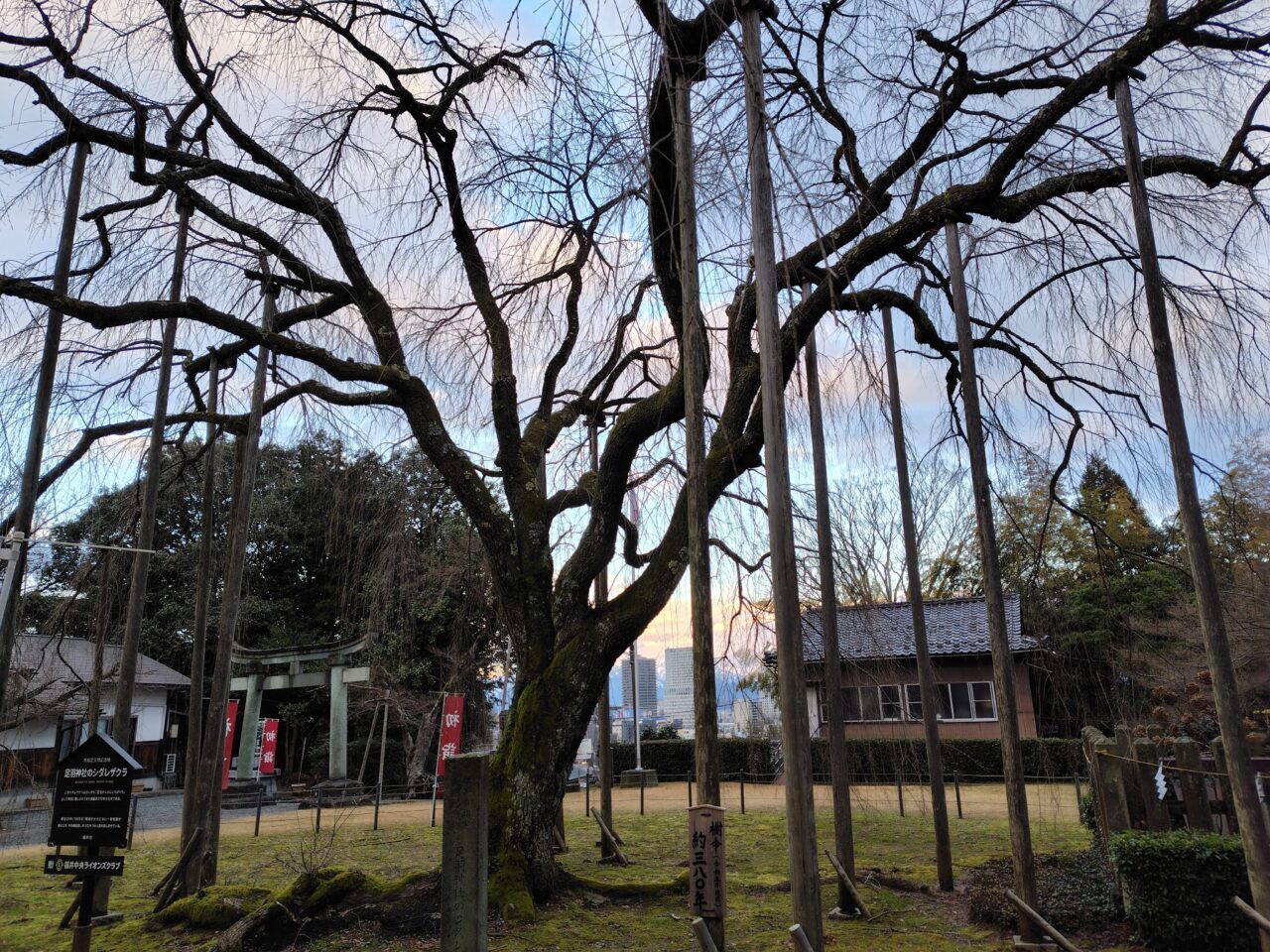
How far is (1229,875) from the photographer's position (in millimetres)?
5730

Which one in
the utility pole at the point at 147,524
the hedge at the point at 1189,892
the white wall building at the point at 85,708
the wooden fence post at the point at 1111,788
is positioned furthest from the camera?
the white wall building at the point at 85,708

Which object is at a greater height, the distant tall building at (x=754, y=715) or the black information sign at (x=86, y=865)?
the distant tall building at (x=754, y=715)

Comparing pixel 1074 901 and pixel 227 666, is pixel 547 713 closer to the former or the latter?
pixel 227 666

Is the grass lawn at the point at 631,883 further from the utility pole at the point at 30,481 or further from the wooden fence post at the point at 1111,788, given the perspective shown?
the utility pole at the point at 30,481

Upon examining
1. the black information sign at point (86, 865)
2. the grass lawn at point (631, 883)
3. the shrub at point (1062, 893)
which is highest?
the black information sign at point (86, 865)

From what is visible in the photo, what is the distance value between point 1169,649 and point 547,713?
14.2 meters

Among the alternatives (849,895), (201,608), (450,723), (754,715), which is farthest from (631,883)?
(450,723)

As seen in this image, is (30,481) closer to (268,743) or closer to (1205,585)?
(1205,585)

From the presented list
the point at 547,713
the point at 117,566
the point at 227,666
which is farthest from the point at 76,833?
the point at 117,566

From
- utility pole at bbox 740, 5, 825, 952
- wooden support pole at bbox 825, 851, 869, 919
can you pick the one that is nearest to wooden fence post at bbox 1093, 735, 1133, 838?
wooden support pole at bbox 825, 851, 869, 919

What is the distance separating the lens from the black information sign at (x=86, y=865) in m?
5.36

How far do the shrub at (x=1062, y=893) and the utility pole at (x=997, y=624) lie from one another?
58 centimetres

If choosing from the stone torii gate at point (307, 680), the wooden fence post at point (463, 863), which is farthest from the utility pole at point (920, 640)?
the stone torii gate at point (307, 680)

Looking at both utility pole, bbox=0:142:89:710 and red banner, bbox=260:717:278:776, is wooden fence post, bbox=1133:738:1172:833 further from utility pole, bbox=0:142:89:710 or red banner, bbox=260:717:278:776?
red banner, bbox=260:717:278:776
